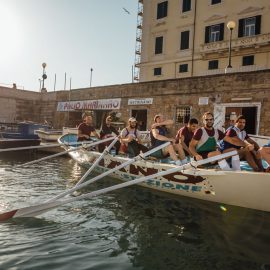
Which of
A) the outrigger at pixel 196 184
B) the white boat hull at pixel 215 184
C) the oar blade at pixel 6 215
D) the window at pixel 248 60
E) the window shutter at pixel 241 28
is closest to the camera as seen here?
the oar blade at pixel 6 215

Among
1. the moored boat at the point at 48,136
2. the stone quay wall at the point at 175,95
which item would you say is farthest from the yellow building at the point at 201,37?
the moored boat at the point at 48,136

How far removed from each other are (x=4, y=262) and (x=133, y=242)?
6.98 feet

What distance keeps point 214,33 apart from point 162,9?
6.85 metres

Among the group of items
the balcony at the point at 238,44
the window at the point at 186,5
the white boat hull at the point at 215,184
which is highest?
→ the window at the point at 186,5

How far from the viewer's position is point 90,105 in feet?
88.6

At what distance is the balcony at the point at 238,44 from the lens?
24.2 meters

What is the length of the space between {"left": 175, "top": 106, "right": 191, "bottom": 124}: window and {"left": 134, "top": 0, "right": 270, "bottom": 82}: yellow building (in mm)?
5132

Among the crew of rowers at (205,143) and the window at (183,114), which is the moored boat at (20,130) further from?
the crew of rowers at (205,143)

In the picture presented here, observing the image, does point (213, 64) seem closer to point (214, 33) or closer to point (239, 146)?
point (214, 33)

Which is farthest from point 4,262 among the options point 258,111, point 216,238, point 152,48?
point 152,48

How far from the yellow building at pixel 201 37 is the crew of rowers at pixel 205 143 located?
1538 cm

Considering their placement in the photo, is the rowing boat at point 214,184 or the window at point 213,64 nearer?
the rowing boat at point 214,184

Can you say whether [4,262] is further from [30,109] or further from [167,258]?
[30,109]

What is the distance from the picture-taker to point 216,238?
19.3 ft
